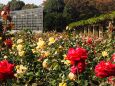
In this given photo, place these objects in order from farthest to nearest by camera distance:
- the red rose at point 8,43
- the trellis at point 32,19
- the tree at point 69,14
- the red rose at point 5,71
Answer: the tree at point 69,14 < the trellis at point 32,19 < the red rose at point 8,43 < the red rose at point 5,71

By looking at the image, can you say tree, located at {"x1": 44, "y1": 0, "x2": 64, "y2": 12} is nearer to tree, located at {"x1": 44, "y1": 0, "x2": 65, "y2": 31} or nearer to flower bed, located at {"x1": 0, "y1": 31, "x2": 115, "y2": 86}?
tree, located at {"x1": 44, "y1": 0, "x2": 65, "y2": 31}

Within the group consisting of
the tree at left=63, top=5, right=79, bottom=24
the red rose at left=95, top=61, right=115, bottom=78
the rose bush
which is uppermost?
the red rose at left=95, top=61, right=115, bottom=78

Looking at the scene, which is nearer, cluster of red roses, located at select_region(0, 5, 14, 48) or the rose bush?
the rose bush

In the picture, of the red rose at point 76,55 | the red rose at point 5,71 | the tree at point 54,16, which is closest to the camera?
the red rose at point 5,71

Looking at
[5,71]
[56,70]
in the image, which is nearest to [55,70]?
[56,70]

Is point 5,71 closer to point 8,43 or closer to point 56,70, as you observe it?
point 56,70

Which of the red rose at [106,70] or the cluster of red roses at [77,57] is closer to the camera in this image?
the red rose at [106,70]

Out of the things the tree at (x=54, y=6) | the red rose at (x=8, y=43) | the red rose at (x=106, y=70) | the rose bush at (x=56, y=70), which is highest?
the red rose at (x=106, y=70)

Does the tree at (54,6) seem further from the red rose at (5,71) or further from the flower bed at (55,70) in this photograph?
the red rose at (5,71)

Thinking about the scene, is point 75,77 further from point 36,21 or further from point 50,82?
point 36,21

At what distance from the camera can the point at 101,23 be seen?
1300 inches

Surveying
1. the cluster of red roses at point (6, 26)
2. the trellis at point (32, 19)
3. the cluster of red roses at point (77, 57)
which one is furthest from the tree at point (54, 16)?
the cluster of red roses at point (77, 57)

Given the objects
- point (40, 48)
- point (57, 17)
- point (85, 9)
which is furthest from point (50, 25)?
point (40, 48)

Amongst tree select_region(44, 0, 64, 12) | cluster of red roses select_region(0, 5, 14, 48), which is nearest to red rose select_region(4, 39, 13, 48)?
cluster of red roses select_region(0, 5, 14, 48)
